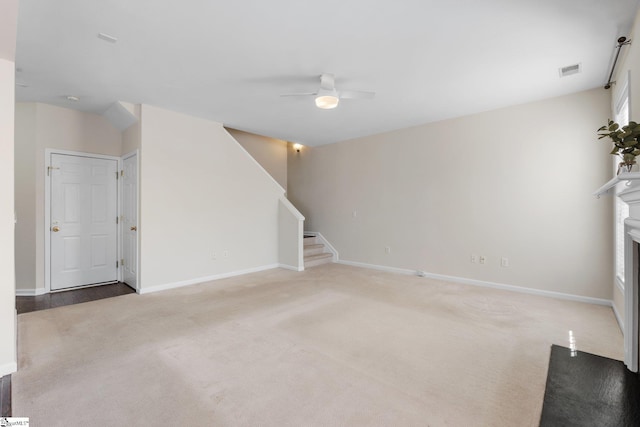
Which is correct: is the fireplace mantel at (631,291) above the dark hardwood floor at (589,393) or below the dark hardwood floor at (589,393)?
above

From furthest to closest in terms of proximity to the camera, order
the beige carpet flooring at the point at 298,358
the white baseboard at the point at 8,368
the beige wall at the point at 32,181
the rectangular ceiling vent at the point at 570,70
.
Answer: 1. the beige wall at the point at 32,181
2. the rectangular ceiling vent at the point at 570,70
3. the white baseboard at the point at 8,368
4. the beige carpet flooring at the point at 298,358

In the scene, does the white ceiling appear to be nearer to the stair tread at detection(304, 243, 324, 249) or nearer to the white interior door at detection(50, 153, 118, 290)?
the white interior door at detection(50, 153, 118, 290)

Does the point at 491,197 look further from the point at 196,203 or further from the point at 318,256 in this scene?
the point at 196,203

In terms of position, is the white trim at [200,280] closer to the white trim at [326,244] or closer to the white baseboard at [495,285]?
the white trim at [326,244]

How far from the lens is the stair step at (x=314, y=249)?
21.0 ft

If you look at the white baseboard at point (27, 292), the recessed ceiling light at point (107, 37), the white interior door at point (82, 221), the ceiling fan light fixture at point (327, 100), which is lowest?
the white baseboard at point (27, 292)

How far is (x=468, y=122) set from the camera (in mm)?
4723

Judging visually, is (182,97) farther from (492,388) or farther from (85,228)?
(492,388)

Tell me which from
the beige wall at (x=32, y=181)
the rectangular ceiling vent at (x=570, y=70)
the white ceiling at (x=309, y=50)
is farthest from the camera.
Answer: the beige wall at (x=32, y=181)

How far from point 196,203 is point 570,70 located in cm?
522

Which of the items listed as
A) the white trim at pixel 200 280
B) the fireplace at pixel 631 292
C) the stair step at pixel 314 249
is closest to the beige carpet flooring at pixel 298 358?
the white trim at pixel 200 280

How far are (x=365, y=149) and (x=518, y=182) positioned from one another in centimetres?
280

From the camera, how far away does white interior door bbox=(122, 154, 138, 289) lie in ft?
14.4

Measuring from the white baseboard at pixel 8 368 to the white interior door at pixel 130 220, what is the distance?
2178mm
